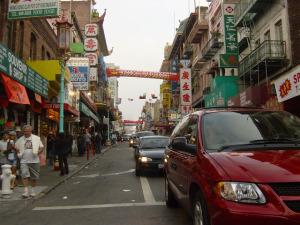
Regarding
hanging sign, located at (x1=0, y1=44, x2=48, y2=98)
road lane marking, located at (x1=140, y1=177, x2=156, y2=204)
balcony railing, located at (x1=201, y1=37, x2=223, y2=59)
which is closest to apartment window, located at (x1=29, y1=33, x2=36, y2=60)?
hanging sign, located at (x1=0, y1=44, x2=48, y2=98)

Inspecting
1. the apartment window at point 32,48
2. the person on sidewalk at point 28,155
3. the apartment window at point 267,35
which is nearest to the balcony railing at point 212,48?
the apartment window at point 267,35

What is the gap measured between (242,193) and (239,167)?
0.34 m

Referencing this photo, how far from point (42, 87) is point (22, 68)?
3585 millimetres

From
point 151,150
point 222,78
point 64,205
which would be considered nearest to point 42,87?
point 151,150

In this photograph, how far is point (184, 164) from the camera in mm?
6617

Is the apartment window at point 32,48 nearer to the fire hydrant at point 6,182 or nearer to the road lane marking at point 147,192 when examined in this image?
the road lane marking at point 147,192

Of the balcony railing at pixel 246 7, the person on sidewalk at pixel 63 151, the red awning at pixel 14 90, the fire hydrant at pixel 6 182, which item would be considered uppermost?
the balcony railing at pixel 246 7

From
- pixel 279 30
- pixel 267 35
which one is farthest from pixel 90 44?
pixel 279 30

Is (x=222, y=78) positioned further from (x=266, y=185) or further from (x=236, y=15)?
(x=266, y=185)

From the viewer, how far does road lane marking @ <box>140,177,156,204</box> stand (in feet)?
33.4

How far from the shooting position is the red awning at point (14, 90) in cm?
1445

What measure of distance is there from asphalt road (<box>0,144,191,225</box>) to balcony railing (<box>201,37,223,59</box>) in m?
23.4

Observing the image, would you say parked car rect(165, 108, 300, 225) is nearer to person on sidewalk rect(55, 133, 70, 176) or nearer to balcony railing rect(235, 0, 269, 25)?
person on sidewalk rect(55, 133, 70, 176)

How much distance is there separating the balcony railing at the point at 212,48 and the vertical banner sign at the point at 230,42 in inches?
199
